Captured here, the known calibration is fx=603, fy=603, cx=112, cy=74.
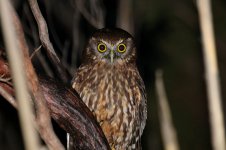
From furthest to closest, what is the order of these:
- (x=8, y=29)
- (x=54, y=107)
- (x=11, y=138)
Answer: (x=11, y=138), (x=54, y=107), (x=8, y=29)

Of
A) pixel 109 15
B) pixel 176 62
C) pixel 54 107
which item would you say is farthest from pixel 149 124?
pixel 54 107

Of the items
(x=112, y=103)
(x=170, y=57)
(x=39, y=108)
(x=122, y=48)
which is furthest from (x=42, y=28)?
(x=170, y=57)

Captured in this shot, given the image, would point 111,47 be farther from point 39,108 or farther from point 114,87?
point 39,108

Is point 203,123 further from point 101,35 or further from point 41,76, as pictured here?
point 41,76

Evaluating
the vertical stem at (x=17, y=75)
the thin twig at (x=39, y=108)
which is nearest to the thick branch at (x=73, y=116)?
the thin twig at (x=39, y=108)

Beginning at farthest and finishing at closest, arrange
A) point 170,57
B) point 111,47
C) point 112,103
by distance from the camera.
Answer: point 170,57, point 111,47, point 112,103
